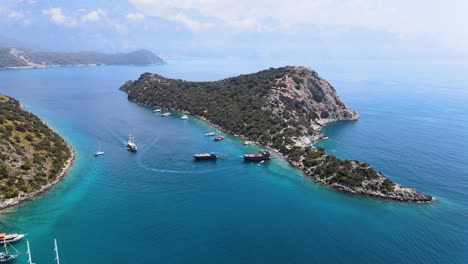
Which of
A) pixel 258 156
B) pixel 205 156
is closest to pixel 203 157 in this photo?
pixel 205 156

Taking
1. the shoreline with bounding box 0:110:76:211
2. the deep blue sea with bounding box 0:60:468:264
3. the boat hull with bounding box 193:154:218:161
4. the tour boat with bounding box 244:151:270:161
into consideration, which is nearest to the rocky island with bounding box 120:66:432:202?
the deep blue sea with bounding box 0:60:468:264

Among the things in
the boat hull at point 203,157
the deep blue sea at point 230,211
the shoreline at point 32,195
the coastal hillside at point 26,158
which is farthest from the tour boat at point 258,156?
the coastal hillside at point 26,158

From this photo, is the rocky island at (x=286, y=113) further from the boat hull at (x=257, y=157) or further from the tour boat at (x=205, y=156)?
the tour boat at (x=205, y=156)

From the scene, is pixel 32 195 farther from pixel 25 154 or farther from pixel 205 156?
pixel 205 156

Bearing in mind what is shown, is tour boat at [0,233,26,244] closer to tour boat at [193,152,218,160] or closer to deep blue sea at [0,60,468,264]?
deep blue sea at [0,60,468,264]

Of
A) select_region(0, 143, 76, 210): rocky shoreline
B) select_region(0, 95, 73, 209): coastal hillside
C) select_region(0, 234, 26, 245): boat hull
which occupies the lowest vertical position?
select_region(0, 234, 26, 245): boat hull

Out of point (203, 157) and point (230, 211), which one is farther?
point (203, 157)

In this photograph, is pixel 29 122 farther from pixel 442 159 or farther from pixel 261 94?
pixel 442 159

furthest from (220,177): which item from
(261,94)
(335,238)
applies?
(261,94)
